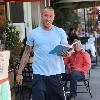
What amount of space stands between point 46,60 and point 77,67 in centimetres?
344

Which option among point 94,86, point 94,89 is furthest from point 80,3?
point 94,89

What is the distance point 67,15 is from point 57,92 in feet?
52.8

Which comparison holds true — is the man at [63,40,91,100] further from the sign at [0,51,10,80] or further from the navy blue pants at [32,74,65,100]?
the sign at [0,51,10,80]

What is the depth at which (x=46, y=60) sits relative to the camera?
579 centimetres

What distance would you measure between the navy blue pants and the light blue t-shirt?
7cm

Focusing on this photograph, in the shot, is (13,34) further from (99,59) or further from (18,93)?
(99,59)

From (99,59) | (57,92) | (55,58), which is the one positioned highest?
(55,58)

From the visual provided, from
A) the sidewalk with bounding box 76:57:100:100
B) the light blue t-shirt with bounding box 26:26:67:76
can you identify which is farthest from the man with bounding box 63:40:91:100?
the light blue t-shirt with bounding box 26:26:67:76

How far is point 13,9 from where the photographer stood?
14.1 metres

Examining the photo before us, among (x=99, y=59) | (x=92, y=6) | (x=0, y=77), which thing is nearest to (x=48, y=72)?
(x=0, y=77)

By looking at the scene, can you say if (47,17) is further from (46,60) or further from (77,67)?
(77,67)

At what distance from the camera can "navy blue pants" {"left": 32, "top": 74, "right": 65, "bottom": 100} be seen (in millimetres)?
5848

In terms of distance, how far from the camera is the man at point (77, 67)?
346 inches

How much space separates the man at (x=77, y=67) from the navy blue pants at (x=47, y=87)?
2.78 metres
